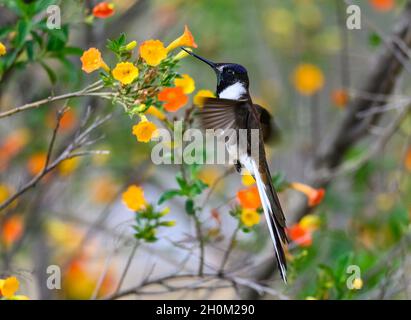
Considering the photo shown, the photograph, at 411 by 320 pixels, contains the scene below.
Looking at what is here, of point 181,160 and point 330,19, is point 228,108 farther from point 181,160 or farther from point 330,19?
point 330,19

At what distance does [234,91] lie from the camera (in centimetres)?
292

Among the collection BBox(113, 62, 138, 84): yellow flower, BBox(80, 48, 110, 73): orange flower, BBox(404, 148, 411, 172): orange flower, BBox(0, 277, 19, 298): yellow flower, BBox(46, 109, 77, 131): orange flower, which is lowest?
BBox(0, 277, 19, 298): yellow flower

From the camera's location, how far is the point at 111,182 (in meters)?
6.03

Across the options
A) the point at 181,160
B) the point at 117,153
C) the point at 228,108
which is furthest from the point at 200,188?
the point at 117,153

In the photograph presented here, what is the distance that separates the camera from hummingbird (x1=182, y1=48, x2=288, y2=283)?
8.47ft

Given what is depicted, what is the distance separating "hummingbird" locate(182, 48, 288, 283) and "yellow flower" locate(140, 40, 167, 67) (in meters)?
0.21

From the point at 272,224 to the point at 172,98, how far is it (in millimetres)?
587

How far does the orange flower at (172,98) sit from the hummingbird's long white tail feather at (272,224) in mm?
423

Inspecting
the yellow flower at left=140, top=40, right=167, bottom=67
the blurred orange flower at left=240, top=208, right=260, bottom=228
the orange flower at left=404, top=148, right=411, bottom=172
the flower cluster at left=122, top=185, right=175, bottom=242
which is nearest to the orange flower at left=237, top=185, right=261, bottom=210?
the blurred orange flower at left=240, top=208, right=260, bottom=228

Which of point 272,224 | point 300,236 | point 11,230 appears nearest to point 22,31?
point 272,224

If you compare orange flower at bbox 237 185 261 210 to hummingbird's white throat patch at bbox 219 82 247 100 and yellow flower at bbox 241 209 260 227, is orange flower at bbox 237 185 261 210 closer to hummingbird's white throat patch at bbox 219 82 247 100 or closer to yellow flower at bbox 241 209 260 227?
yellow flower at bbox 241 209 260 227

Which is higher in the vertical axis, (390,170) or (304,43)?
(304,43)
